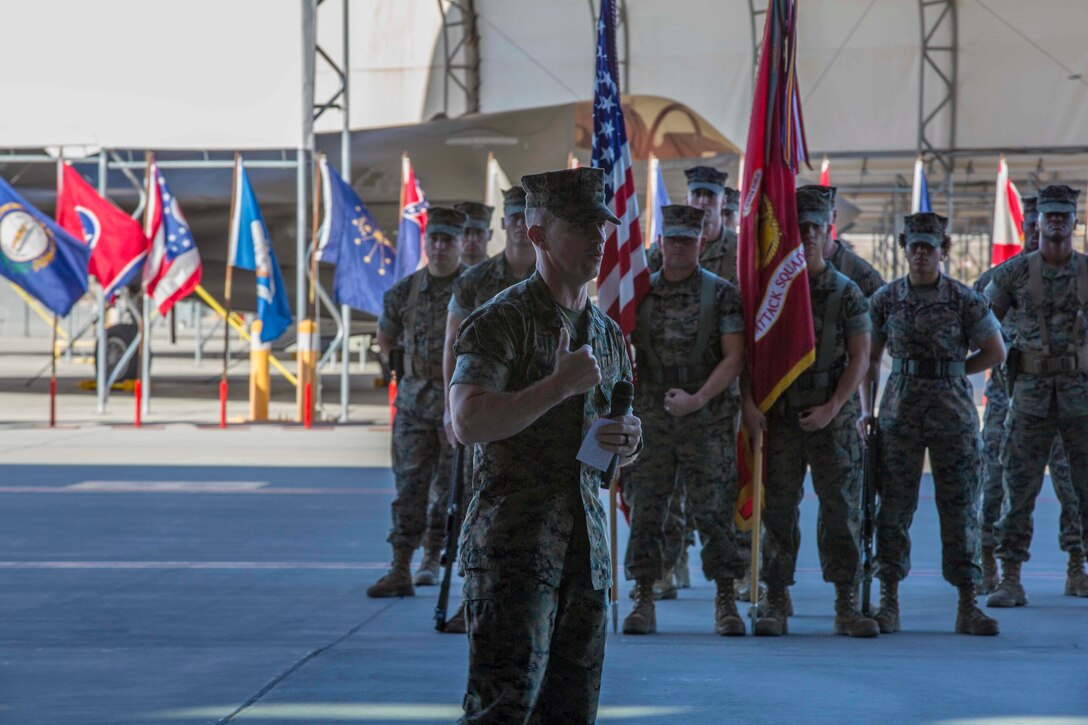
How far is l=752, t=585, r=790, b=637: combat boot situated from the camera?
21.0 feet

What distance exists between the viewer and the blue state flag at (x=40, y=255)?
15672mm

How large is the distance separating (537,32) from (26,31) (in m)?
10.0

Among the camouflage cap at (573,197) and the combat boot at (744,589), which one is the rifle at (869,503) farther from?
the camouflage cap at (573,197)

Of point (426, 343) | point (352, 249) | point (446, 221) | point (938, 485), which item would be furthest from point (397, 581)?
point (352, 249)

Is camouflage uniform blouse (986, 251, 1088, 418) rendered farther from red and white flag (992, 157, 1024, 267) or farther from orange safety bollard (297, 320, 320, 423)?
orange safety bollard (297, 320, 320, 423)

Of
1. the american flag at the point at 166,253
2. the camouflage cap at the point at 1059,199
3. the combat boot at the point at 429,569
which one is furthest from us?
→ the american flag at the point at 166,253

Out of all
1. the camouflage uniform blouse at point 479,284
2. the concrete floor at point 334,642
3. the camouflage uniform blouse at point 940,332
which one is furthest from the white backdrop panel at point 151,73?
the camouflage uniform blouse at point 940,332

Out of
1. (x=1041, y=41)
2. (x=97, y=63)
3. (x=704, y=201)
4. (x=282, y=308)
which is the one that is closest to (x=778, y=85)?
(x=704, y=201)

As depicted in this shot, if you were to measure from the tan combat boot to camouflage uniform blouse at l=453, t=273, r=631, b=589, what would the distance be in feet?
16.7

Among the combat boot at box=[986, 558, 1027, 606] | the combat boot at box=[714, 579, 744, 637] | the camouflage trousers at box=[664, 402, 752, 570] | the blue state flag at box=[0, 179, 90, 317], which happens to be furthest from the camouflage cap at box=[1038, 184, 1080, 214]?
the blue state flag at box=[0, 179, 90, 317]

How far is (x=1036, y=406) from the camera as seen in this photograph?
24.7ft

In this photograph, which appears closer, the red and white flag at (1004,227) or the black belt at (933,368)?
the black belt at (933,368)

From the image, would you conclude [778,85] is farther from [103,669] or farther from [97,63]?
[97,63]

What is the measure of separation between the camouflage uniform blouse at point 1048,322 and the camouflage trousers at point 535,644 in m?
4.84
